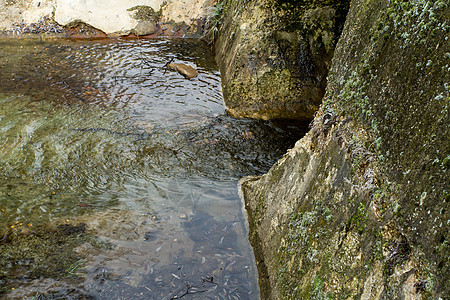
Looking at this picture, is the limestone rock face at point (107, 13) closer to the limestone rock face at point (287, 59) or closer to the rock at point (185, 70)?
the rock at point (185, 70)

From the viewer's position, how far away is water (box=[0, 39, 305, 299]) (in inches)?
138

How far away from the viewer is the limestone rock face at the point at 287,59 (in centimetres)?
660

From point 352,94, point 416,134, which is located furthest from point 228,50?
point 416,134

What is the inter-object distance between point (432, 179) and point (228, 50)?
709cm

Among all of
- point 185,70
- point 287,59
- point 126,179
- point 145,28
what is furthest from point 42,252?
point 145,28

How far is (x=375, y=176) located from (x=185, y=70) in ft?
22.8

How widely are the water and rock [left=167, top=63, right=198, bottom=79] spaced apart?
0.21 meters

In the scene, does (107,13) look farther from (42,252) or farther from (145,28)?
(42,252)

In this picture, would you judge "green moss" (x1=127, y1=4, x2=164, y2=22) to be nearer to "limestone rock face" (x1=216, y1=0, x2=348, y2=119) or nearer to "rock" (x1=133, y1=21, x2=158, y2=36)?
"rock" (x1=133, y1=21, x2=158, y2=36)

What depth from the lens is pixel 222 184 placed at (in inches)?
193

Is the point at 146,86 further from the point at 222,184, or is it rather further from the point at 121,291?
the point at 121,291

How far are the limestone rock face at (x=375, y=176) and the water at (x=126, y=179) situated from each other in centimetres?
91

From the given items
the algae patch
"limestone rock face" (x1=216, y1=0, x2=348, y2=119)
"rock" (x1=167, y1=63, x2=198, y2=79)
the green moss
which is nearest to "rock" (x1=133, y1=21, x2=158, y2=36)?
the green moss

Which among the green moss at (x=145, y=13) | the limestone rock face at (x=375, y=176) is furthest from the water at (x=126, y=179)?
the green moss at (x=145, y=13)
